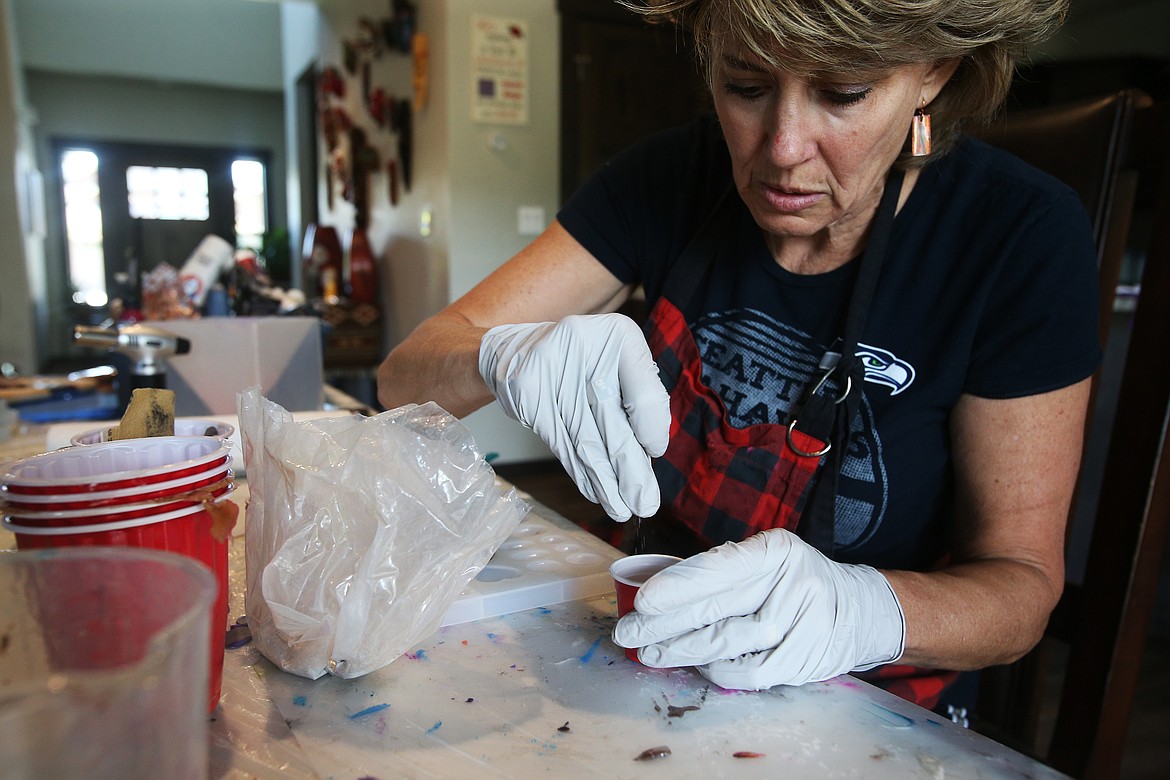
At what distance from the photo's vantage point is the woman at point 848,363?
2.46 feet

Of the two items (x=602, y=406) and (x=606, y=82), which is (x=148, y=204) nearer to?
(x=606, y=82)

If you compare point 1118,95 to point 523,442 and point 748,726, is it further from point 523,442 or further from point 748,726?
point 523,442

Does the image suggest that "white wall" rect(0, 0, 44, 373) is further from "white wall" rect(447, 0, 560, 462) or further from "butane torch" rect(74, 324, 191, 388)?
"butane torch" rect(74, 324, 191, 388)

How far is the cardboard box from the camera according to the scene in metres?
1.50

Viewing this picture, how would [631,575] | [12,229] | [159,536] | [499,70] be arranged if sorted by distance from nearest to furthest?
[159,536], [631,575], [499,70], [12,229]

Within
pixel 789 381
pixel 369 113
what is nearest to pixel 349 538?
pixel 789 381

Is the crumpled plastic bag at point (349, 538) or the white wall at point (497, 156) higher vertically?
the white wall at point (497, 156)

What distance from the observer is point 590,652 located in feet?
2.10

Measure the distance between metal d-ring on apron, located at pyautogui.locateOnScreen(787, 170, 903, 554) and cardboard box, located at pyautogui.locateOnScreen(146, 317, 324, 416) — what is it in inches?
41.1

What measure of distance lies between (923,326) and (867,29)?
37 cm

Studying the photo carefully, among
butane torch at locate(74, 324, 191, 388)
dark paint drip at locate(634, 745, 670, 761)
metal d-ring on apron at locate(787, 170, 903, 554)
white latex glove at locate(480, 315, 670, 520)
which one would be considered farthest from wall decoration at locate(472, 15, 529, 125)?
dark paint drip at locate(634, 745, 670, 761)

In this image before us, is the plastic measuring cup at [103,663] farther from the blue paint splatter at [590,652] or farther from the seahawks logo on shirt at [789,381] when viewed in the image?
the seahawks logo on shirt at [789,381]

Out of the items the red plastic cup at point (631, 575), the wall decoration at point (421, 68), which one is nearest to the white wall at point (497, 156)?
the wall decoration at point (421, 68)

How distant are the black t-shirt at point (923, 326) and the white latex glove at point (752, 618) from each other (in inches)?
12.6
